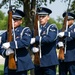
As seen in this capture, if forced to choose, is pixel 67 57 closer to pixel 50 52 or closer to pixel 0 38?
pixel 50 52

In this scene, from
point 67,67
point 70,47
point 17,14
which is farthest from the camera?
point 67,67

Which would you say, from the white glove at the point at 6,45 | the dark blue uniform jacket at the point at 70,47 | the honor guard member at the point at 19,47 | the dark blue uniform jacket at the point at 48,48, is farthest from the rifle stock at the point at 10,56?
the dark blue uniform jacket at the point at 70,47

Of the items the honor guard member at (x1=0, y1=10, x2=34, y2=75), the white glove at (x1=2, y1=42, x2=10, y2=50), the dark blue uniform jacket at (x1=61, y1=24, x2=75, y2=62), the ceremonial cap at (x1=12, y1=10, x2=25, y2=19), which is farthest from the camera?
the dark blue uniform jacket at (x1=61, y1=24, x2=75, y2=62)

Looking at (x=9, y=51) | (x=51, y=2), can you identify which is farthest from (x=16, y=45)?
(x=51, y=2)

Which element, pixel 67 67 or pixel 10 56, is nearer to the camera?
pixel 10 56

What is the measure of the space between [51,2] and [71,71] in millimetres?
4555

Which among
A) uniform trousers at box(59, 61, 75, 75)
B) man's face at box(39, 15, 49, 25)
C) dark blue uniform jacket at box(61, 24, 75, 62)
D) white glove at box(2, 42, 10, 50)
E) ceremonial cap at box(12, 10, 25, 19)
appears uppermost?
ceremonial cap at box(12, 10, 25, 19)

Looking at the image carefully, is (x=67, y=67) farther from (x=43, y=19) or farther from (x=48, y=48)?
(x=43, y=19)

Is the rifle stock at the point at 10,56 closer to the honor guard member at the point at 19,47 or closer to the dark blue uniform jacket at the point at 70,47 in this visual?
the honor guard member at the point at 19,47

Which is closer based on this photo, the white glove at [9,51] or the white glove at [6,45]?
the white glove at [6,45]

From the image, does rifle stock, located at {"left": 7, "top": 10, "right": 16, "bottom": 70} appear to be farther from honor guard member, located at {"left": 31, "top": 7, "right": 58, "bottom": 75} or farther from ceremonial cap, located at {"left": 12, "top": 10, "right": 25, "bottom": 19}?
honor guard member, located at {"left": 31, "top": 7, "right": 58, "bottom": 75}

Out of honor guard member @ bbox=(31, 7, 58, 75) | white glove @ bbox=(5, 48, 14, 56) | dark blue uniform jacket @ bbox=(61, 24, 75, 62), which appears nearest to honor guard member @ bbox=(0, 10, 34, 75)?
white glove @ bbox=(5, 48, 14, 56)

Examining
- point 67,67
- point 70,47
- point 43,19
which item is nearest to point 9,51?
point 43,19

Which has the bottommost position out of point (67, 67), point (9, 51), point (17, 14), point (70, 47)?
point (67, 67)
